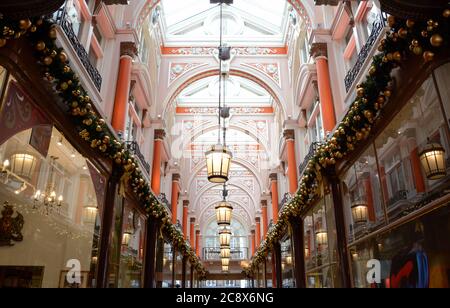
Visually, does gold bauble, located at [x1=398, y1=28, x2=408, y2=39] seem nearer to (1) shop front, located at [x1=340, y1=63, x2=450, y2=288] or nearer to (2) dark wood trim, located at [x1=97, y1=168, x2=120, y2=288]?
(1) shop front, located at [x1=340, y1=63, x2=450, y2=288]

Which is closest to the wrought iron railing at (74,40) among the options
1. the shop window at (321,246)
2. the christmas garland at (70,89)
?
the christmas garland at (70,89)

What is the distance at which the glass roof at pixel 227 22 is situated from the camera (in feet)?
46.3

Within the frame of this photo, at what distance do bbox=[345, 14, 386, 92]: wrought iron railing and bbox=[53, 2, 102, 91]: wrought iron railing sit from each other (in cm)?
472

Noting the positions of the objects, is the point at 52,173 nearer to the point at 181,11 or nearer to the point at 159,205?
the point at 159,205

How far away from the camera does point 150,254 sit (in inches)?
404

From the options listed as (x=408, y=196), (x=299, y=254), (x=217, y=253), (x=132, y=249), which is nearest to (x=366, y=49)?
(x=408, y=196)

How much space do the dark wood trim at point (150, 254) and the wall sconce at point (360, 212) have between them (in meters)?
6.12

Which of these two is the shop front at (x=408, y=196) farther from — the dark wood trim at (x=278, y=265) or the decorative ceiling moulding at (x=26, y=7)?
the dark wood trim at (x=278, y=265)

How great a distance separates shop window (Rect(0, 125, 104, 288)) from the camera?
12.3 feet

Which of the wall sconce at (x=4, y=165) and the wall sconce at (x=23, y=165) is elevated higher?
the wall sconce at (x=23, y=165)

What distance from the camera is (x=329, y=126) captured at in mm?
7898

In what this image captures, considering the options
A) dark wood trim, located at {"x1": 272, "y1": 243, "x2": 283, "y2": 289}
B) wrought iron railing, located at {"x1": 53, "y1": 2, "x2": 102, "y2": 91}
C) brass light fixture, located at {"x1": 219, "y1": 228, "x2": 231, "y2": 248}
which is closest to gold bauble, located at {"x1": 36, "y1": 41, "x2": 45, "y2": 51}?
wrought iron railing, located at {"x1": 53, "y1": 2, "x2": 102, "y2": 91}

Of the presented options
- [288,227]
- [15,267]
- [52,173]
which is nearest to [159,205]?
[288,227]

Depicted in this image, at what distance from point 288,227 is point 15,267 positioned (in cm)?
848
